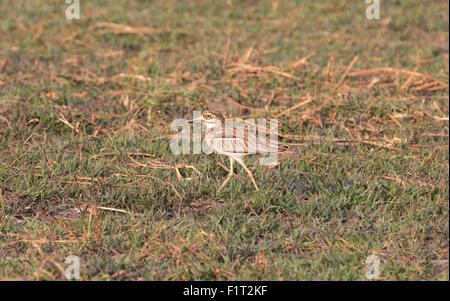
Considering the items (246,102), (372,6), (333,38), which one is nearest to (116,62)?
Answer: (246,102)

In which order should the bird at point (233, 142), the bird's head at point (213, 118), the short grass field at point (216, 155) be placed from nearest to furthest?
the short grass field at point (216, 155)
the bird at point (233, 142)
the bird's head at point (213, 118)

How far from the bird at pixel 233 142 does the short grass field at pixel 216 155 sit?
24 centimetres

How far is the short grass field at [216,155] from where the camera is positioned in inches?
177

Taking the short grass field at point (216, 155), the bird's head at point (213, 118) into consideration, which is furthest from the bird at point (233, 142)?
the short grass field at point (216, 155)

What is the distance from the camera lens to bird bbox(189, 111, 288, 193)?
16.9ft

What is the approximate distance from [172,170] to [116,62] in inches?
117

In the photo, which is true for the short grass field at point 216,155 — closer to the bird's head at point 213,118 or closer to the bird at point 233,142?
the bird at point 233,142

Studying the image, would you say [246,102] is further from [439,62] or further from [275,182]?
[439,62]

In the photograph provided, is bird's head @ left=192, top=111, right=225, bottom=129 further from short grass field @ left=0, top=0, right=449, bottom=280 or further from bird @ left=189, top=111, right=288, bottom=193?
short grass field @ left=0, top=0, right=449, bottom=280

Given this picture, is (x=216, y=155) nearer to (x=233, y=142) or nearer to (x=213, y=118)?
(x=213, y=118)

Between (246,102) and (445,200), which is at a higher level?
(246,102)

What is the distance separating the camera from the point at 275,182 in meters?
5.38

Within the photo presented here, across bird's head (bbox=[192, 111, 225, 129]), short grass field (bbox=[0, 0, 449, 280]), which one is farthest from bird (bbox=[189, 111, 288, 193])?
short grass field (bbox=[0, 0, 449, 280])
